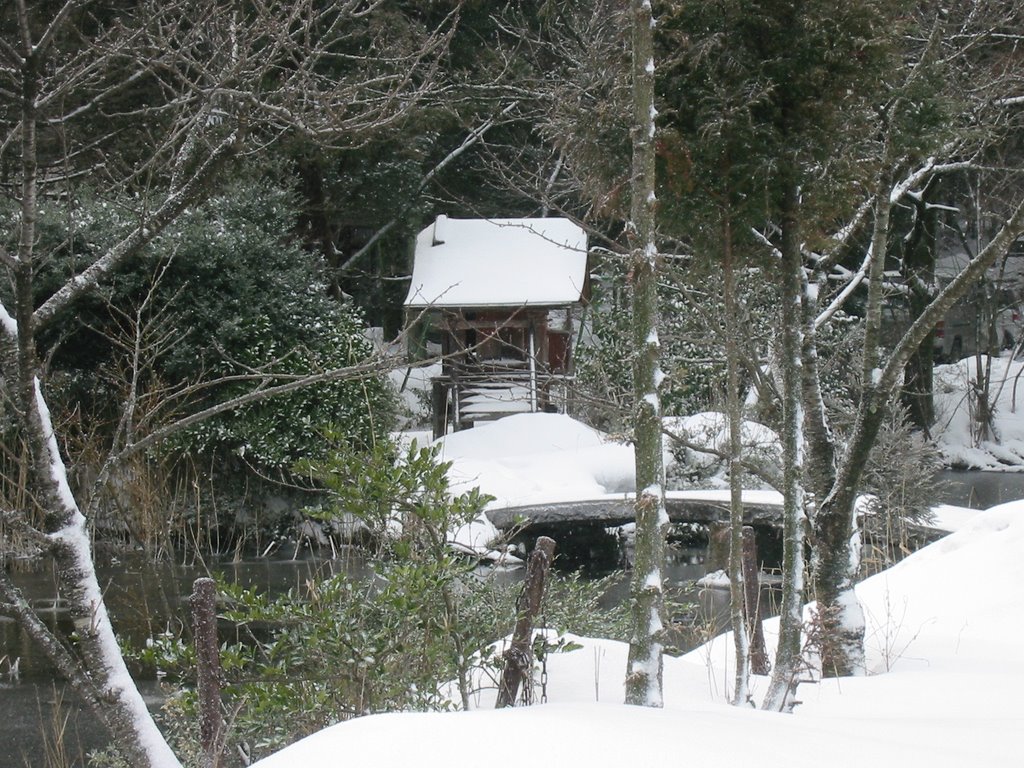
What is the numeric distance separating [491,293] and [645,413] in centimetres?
1181

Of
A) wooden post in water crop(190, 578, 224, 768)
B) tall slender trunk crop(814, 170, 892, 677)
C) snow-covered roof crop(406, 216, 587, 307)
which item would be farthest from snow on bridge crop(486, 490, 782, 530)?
wooden post in water crop(190, 578, 224, 768)

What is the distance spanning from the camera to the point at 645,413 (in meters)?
3.42

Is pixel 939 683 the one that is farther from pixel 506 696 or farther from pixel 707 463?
pixel 707 463

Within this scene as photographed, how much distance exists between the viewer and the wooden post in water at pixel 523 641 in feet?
11.8

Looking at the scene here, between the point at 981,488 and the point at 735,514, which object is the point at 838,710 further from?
the point at 981,488

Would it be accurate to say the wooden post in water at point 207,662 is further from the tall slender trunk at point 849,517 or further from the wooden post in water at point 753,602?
the tall slender trunk at point 849,517

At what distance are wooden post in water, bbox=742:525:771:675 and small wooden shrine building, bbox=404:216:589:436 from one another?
29.0 ft

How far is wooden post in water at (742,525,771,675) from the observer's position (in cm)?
511

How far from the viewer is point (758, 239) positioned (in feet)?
15.2

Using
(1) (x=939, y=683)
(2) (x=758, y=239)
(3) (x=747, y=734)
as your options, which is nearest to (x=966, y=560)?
(1) (x=939, y=683)

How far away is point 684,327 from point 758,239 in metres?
5.79

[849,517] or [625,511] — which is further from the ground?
[849,517]

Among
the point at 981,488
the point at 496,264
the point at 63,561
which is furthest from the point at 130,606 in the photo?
the point at 981,488

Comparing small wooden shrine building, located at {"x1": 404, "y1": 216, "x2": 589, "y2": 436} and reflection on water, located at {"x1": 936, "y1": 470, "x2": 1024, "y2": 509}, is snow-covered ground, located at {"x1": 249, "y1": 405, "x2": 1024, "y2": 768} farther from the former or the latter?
small wooden shrine building, located at {"x1": 404, "y1": 216, "x2": 589, "y2": 436}
